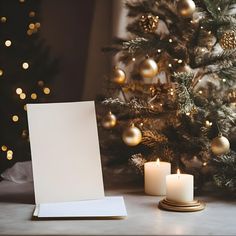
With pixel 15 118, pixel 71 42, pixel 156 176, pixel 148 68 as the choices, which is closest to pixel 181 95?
pixel 148 68

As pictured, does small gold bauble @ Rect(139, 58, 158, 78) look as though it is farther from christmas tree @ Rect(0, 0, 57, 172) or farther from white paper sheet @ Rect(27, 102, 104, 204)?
christmas tree @ Rect(0, 0, 57, 172)

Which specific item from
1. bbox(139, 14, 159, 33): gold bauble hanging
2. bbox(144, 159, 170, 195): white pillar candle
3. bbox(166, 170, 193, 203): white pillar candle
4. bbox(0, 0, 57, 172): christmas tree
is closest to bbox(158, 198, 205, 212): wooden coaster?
bbox(166, 170, 193, 203): white pillar candle

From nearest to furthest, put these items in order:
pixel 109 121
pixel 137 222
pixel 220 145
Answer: pixel 137 222 → pixel 220 145 → pixel 109 121

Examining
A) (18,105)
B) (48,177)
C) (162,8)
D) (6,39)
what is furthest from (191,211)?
(6,39)

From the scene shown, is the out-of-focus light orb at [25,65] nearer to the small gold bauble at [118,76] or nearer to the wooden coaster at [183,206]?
the small gold bauble at [118,76]

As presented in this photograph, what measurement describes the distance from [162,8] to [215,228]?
68 cm

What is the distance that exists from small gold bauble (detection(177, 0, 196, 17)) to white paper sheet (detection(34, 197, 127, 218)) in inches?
19.9

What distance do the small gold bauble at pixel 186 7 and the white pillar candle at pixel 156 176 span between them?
1.29 feet

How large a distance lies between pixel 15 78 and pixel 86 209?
67cm

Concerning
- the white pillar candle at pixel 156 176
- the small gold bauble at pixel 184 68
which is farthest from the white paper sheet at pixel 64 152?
the small gold bauble at pixel 184 68

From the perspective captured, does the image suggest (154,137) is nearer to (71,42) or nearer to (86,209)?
(86,209)

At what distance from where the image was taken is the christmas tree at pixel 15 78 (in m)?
1.65

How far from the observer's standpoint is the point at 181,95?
124 centimetres

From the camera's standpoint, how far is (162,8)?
143 centimetres
